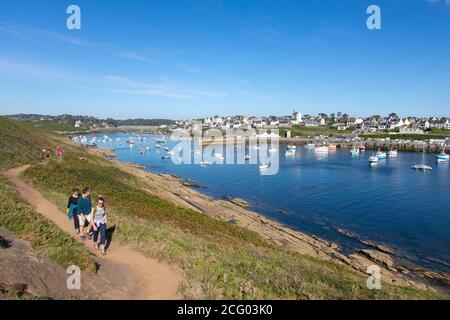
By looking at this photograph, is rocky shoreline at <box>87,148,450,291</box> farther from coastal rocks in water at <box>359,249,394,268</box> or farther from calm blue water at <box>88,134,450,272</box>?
calm blue water at <box>88,134,450,272</box>

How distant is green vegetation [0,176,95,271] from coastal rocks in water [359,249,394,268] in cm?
2331

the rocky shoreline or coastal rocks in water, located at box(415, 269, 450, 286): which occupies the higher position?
the rocky shoreline

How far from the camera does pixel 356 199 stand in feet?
163

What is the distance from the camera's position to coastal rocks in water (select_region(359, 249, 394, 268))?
2733 cm

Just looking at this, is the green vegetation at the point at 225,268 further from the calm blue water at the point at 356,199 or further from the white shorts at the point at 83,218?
the calm blue water at the point at 356,199

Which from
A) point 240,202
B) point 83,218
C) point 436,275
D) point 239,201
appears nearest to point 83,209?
point 83,218

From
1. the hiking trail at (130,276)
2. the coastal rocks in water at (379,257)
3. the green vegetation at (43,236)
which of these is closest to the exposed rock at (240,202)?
the coastal rocks in water at (379,257)

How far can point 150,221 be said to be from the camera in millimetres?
20547

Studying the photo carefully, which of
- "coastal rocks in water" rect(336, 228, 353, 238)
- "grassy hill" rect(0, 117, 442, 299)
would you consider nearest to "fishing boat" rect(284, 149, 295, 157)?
"coastal rocks in water" rect(336, 228, 353, 238)

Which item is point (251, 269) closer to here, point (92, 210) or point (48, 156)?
point (92, 210)

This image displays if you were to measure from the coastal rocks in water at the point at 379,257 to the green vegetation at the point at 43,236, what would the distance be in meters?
23.3
